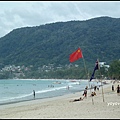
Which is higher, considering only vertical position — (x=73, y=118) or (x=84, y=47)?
(x=84, y=47)

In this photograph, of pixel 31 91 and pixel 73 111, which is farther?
pixel 31 91

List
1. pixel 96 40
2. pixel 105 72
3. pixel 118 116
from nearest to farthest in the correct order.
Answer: pixel 118 116 → pixel 105 72 → pixel 96 40

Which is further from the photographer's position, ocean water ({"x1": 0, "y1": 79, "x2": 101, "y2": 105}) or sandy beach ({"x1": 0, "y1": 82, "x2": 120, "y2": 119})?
Answer: ocean water ({"x1": 0, "y1": 79, "x2": 101, "y2": 105})

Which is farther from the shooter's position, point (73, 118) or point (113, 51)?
point (113, 51)

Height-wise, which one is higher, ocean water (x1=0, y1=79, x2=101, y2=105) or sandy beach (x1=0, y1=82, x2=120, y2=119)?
sandy beach (x1=0, y1=82, x2=120, y2=119)

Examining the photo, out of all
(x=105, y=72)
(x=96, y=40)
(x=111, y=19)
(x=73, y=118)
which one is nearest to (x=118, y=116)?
(x=73, y=118)

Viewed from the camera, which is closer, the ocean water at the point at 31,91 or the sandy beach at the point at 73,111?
the sandy beach at the point at 73,111

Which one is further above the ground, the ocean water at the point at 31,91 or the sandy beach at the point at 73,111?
the sandy beach at the point at 73,111

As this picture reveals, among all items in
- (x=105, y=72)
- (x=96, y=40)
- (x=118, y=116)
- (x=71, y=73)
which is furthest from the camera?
(x=96, y=40)

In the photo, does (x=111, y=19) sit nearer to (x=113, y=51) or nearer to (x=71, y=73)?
(x=113, y=51)

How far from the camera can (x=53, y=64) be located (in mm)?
196875

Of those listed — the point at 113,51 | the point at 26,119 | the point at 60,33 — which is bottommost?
the point at 26,119

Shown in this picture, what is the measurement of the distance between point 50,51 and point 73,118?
612 ft

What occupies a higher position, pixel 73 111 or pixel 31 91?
pixel 73 111
